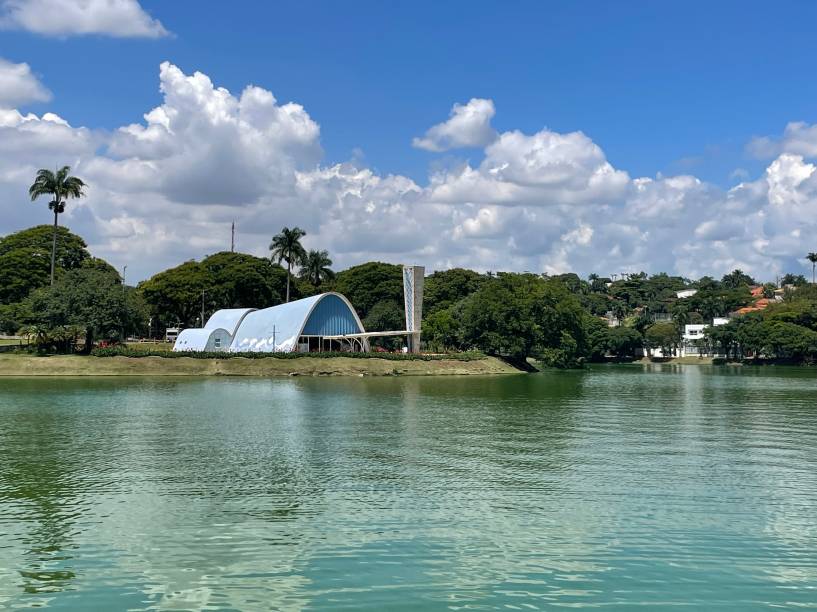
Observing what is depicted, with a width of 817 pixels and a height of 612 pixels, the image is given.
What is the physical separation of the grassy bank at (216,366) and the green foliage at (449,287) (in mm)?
54239

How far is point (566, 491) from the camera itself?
2264cm

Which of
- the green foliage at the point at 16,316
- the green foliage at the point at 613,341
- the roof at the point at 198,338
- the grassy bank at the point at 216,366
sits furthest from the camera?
the green foliage at the point at 613,341

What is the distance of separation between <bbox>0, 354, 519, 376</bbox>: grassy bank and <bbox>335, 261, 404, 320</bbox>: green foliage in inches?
2132

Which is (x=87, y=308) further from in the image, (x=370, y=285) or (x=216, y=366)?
(x=370, y=285)

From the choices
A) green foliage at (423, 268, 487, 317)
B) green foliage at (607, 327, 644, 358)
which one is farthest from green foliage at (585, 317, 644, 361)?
green foliage at (423, 268, 487, 317)

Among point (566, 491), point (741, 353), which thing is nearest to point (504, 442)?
point (566, 491)

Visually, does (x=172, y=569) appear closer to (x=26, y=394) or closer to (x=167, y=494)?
(x=167, y=494)

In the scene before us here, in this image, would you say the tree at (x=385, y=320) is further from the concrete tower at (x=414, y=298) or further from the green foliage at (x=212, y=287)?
the concrete tower at (x=414, y=298)

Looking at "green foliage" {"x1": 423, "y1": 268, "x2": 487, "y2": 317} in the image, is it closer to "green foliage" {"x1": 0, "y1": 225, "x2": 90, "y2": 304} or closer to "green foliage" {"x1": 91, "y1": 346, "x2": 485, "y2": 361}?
"green foliage" {"x1": 91, "y1": 346, "x2": 485, "y2": 361}

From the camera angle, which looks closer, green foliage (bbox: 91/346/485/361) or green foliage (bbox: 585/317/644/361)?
green foliage (bbox: 91/346/485/361)

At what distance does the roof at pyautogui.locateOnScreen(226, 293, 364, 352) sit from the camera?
297ft

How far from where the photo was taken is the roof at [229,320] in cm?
10175

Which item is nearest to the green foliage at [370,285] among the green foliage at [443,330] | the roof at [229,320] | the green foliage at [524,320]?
the green foliage at [443,330]

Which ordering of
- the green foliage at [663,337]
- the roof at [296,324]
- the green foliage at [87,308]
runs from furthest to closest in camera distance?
the green foliage at [663,337]
the roof at [296,324]
the green foliage at [87,308]
